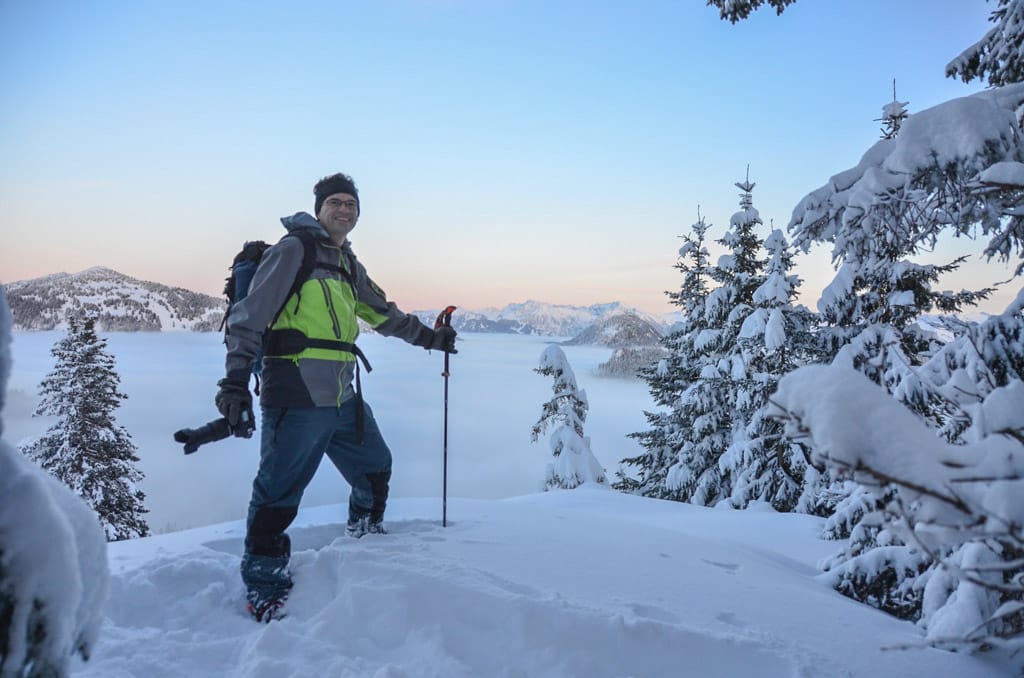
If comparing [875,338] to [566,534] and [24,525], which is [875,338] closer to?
[566,534]

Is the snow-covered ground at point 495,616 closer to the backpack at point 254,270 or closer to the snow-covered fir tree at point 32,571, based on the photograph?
the backpack at point 254,270

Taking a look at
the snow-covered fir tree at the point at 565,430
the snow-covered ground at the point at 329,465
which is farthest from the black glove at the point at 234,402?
the snow-covered ground at the point at 329,465

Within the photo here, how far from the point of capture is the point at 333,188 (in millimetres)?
4055

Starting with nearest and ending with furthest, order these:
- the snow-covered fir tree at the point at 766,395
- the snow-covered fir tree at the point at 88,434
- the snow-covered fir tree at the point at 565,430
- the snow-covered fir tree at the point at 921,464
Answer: the snow-covered fir tree at the point at 921,464 → the snow-covered fir tree at the point at 766,395 → the snow-covered fir tree at the point at 88,434 → the snow-covered fir tree at the point at 565,430

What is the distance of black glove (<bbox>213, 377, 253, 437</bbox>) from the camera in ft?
10.6

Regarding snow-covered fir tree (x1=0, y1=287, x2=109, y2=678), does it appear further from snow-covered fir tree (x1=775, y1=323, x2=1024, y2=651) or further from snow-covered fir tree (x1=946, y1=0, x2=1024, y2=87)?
snow-covered fir tree (x1=946, y1=0, x2=1024, y2=87)

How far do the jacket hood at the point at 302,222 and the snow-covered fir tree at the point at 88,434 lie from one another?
15721mm

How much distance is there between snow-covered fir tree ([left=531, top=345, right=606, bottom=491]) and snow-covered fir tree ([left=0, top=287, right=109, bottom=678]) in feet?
49.1

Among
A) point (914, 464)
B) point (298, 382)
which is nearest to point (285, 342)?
point (298, 382)

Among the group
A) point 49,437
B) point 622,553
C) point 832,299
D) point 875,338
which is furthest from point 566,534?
point 49,437

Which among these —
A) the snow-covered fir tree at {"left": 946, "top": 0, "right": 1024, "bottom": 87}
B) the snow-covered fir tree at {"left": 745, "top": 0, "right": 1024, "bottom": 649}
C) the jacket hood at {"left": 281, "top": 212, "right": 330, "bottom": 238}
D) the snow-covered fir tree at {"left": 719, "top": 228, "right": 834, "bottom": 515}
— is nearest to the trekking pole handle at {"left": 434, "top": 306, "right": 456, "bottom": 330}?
the jacket hood at {"left": 281, "top": 212, "right": 330, "bottom": 238}

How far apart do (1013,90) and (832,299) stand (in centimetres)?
443

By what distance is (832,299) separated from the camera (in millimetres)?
6852

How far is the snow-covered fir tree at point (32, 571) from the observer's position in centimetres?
85
